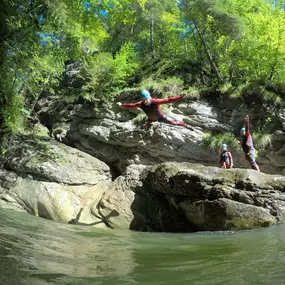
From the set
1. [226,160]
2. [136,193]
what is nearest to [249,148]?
[226,160]

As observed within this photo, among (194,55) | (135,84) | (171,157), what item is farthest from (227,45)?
(171,157)

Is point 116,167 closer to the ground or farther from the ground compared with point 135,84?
closer to the ground

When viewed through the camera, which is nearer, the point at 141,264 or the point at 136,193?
the point at 141,264

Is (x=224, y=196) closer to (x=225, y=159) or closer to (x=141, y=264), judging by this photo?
(x=225, y=159)

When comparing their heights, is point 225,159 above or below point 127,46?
below

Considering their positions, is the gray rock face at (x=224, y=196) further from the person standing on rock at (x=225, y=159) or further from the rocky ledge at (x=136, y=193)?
the person standing on rock at (x=225, y=159)

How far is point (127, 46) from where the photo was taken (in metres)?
15.7

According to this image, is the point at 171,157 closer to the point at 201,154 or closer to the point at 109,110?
the point at 201,154

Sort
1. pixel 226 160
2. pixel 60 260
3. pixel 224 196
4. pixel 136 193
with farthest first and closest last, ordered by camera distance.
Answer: pixel 226 160
pixel 136 193
pixel 224 196
pixel 60 260

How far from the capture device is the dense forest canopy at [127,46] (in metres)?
6.35

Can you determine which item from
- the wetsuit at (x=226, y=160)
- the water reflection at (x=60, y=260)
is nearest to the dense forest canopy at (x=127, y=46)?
the wetsuit at (x=226, y=160)

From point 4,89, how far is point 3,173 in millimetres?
5708

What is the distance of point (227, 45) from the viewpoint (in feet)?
46.6

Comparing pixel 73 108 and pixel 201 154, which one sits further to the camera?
pixel 73 108
